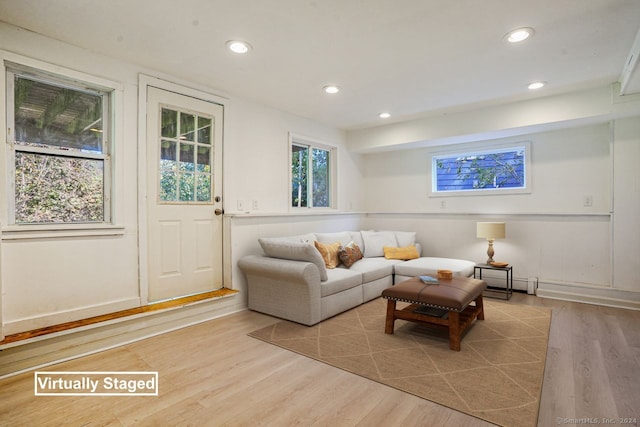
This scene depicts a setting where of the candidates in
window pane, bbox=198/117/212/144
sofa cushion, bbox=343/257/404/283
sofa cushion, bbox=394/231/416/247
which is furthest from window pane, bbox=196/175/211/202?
sofa cushion, bbox=394/231/416/247

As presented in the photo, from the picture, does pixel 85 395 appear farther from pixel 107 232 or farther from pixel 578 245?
pixel 578 245

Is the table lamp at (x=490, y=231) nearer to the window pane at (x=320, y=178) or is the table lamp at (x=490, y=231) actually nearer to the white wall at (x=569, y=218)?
the white wall at (x=569, y=218)

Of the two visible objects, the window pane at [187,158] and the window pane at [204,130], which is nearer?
the window pane at [187,158]

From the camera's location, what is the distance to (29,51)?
2508 mm

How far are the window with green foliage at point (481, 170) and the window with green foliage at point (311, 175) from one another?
1.72 m

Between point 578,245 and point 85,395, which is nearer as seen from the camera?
point 85,395

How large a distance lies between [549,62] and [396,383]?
3114 millimetres

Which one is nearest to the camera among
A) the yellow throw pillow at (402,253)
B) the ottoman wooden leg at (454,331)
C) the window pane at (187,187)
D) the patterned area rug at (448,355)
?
the patterned area rug at (448,355)

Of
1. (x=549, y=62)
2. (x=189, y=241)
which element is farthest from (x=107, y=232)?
(x=549, y=62)

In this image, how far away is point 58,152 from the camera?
8.84 ft

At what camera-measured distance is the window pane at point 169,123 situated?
335cm

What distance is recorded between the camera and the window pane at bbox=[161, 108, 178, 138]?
3.35 m

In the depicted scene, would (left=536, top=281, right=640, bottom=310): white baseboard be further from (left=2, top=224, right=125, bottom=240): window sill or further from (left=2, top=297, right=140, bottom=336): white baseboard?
(left=2, top=224, right=125, bottom=240): window sill

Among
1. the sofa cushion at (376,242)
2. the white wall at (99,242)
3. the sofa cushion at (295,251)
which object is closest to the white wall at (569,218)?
the sofa cushion at (376,242)
